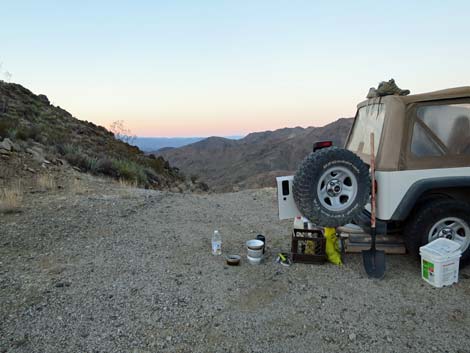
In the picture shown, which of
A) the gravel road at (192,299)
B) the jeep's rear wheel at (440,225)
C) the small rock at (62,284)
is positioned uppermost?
the jeep's rear wheel at (440,225)

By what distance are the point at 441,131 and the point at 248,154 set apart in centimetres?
5229

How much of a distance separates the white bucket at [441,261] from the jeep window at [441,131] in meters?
0.98

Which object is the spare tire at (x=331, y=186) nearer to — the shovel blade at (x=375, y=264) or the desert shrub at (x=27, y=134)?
the shovel blade at (x=375, y=264)

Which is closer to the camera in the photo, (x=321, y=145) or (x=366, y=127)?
(x=321, y=145)

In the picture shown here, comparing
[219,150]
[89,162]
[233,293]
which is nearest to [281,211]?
[233,293]

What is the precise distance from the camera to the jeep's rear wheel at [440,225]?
13.0 feet

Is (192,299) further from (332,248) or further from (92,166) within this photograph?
(92,166)

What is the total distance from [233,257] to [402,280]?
1.90 metres

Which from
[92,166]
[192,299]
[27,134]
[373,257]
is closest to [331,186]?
[373,257]

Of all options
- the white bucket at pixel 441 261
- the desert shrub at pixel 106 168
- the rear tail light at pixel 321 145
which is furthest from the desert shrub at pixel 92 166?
the white bucket at pixel 441 261

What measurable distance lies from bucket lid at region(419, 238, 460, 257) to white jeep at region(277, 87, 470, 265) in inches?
7.6

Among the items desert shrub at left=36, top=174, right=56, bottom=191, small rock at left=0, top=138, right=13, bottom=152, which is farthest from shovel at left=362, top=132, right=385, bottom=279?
small rock at left=0, top=138, right=13, bottom=152

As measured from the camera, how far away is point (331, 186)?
4.03 m

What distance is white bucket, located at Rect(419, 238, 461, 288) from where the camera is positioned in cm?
371
